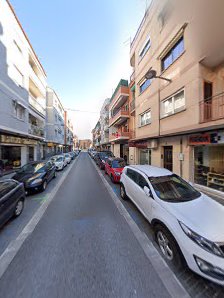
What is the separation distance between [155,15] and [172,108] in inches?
301

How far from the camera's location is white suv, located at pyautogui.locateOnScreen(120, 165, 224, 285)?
2.21 meters

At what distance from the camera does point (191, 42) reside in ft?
23.5

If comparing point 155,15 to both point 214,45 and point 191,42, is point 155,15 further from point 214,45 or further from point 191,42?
point 214,45

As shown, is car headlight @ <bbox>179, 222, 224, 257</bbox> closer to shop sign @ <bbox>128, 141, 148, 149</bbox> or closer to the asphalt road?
the asphalt road

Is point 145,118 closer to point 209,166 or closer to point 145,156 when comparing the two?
point 145,156

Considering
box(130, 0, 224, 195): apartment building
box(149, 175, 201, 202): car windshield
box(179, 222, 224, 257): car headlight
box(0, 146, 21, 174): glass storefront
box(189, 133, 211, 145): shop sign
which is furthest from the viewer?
box(0, 146, 21, 174): glass storefront

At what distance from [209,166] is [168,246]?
620 centimetres

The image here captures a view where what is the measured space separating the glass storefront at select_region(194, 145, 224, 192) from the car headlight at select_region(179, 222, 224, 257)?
5.73m

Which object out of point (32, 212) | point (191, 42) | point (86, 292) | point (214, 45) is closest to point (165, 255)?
point (86, 292)

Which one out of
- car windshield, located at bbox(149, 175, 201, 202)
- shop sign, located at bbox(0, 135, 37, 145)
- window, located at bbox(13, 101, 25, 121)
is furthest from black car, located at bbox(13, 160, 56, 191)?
window, located at bbox(13, 101, 25, 121)

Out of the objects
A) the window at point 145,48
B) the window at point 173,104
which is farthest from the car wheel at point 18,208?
the window at point 145,48

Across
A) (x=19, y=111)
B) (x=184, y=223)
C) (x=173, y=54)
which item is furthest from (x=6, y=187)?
(x=19, y=111)

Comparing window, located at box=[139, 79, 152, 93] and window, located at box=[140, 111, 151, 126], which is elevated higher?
window, located at box=[139, 79, 152, 93]

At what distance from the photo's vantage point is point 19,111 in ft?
45.5
